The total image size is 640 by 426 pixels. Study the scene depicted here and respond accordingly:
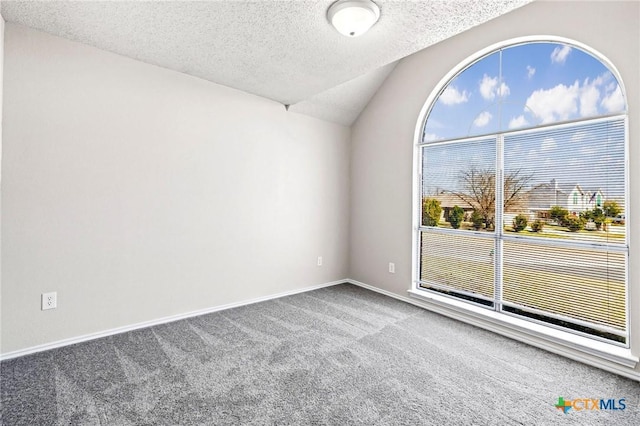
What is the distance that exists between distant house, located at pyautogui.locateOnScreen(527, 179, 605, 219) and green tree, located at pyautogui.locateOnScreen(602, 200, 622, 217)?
3 cm

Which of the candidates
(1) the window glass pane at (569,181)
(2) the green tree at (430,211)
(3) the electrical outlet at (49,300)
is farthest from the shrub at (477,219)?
(3) the electrical outlet at (49,300)

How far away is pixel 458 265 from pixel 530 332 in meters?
0.90

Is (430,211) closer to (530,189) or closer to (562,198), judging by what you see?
(530,189)

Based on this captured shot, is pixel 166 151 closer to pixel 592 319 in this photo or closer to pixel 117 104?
pixel 117 104

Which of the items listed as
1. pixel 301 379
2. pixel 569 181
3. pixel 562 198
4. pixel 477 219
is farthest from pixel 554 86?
pixel 301 379

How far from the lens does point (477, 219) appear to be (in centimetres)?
312

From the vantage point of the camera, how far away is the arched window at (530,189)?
2.31 m

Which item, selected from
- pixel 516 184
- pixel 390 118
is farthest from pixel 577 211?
pixel 390 118

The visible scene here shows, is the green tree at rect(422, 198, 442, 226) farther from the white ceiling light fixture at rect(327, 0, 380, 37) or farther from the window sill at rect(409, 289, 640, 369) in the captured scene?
the white ceiling light fixture at rect(327, 0, 380, 37)

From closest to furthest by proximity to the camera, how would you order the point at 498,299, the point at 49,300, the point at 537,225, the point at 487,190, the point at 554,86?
the point at 49,300 < the point at 554,86 < the point at 537,225 < the point at 498,299 < the point at 487,190

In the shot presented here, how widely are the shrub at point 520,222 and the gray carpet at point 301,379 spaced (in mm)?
1020

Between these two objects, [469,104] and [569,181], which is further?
[469,104]

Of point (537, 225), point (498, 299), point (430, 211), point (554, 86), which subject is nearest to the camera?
point (554, 86)

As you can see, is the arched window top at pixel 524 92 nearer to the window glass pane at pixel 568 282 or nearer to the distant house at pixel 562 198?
the distant house at pixel 562 198
